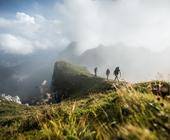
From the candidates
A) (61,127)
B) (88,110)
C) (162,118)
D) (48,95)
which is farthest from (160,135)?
(88,110)

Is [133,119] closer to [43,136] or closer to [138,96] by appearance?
[138,96]

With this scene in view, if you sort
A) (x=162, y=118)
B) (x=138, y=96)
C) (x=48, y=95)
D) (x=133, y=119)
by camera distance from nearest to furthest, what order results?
(x=162, y=118), (x=133, y=119), (x=138, y=96), (x=48, y=95)

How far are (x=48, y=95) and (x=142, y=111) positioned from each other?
14.4 feet

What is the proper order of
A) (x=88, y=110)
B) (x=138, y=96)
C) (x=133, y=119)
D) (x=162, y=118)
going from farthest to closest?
(x=88, y=110) < (x=138, y=96) < (x=133, y=119) < (x=162, y=118)

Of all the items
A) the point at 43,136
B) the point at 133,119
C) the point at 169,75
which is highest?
the point at 169,75

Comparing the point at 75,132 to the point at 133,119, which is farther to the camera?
the point at 75,132

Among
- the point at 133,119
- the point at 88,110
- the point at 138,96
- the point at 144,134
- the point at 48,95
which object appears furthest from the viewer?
the point at 88,110

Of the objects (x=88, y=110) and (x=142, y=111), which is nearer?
(x=142, y=111)

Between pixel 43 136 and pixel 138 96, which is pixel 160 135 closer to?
pixel 138 96

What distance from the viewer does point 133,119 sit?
927cm

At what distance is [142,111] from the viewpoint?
961cm

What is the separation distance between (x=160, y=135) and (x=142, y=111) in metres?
2.34

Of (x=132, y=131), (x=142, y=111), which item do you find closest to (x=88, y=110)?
(x=142, y=111)

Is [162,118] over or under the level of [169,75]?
under
